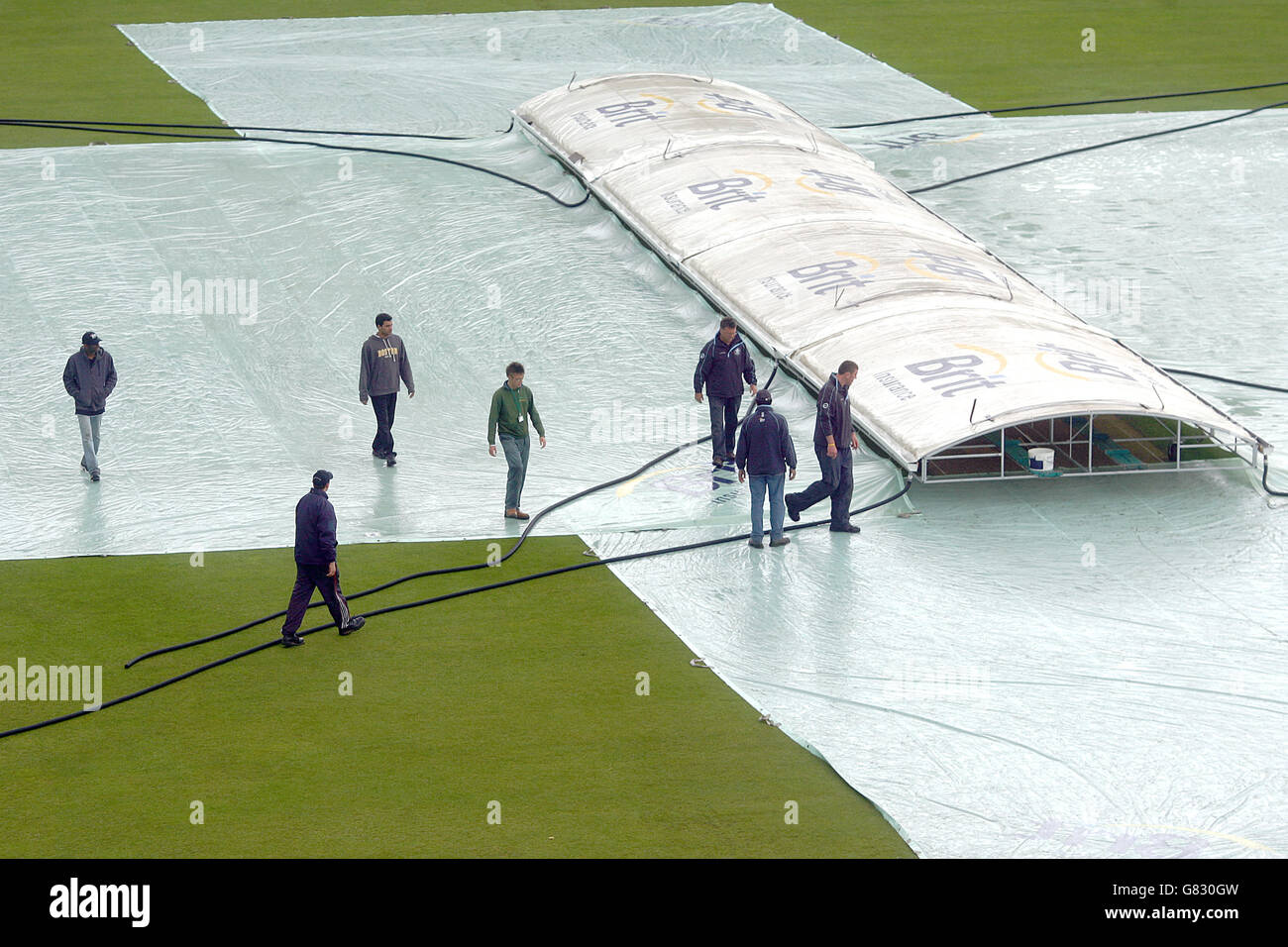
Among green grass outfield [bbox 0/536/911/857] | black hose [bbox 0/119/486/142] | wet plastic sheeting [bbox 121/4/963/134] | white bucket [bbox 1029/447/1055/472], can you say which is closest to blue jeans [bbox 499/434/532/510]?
green grass outfield [bbox 0/536/911/857]

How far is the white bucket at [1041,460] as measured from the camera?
17.6 m

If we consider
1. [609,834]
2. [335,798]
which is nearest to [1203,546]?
[609,834]

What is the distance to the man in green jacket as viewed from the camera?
16.9 metres

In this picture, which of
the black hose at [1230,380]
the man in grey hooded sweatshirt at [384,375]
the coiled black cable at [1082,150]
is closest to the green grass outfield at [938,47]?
the coiled black cable at [1082,150]

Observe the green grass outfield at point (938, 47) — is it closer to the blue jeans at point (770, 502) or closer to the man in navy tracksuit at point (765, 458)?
the man in navy tracksuit at point (765, 458)

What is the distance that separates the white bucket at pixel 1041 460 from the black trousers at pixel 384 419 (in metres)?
6.82

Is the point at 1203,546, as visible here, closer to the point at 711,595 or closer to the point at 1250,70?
the point at 711,595

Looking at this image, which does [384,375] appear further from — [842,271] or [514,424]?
[842,271]

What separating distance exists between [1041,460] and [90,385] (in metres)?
9.97

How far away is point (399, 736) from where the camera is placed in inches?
525

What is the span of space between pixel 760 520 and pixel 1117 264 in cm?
1043

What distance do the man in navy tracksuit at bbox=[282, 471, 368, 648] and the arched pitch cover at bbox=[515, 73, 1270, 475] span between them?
19.7 feet

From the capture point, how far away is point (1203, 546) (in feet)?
53.8

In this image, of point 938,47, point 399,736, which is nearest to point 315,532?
point 399,736
